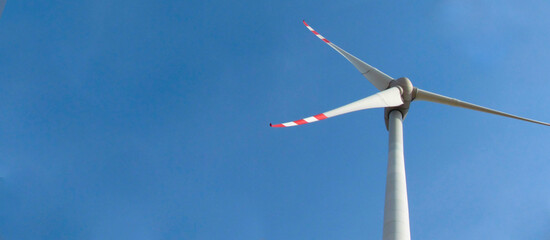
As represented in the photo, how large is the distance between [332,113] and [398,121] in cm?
667

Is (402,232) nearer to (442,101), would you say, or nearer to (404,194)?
(404,194)

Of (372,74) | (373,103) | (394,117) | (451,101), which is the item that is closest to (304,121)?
(373,103)

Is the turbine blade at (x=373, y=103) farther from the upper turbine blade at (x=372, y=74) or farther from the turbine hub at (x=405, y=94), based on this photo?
the upper turbine blade at (x=372, y=74)

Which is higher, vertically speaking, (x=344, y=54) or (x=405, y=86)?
(x=344, y=54)

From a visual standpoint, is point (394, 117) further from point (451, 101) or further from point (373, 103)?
point (451, 101)

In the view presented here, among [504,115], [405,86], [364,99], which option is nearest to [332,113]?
[364,99]

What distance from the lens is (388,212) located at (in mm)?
15898

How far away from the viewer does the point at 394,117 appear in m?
22.1

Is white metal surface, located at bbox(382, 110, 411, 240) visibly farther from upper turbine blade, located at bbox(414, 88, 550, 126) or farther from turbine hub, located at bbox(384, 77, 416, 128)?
upper turbine blade, located at bbox(414, 88, 550, 126)

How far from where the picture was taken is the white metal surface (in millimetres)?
15156

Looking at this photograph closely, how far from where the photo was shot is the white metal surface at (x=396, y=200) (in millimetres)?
15156

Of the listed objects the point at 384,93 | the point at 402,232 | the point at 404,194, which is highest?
the point at 384,93

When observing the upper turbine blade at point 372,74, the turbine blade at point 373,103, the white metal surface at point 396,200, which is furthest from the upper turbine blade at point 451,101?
the white metal surface at point 396,200

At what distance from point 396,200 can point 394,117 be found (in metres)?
6.94
